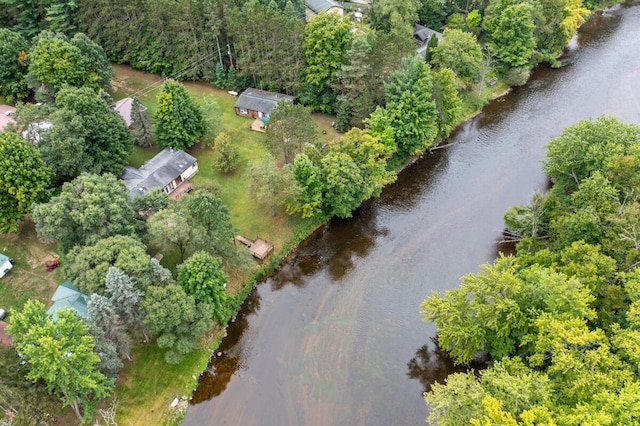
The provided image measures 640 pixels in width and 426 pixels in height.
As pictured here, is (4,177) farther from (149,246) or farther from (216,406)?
(216,406)

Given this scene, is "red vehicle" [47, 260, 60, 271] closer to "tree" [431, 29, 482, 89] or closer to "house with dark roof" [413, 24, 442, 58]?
"tree" [431, 29, 482, 89]

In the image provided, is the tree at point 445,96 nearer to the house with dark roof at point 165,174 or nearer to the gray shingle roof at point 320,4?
the gray shingle roof at point 320,4

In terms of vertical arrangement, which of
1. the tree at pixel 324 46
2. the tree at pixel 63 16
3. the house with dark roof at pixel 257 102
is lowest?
the house with dark roof at pixel 257 102

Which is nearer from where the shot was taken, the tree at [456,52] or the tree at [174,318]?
the tree at [174,318]

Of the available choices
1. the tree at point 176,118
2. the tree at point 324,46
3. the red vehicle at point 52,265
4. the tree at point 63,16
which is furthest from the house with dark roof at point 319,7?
the red vehicle at point 52,265

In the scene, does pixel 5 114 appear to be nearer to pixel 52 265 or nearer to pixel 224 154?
pixel 52 265

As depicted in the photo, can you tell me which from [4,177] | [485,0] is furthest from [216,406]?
[485,0]

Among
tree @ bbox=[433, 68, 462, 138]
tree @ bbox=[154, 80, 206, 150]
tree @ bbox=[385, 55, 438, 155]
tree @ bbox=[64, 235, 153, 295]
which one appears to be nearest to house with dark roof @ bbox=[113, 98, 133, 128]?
tree @ bbox=[154, 80, 206, 150]
